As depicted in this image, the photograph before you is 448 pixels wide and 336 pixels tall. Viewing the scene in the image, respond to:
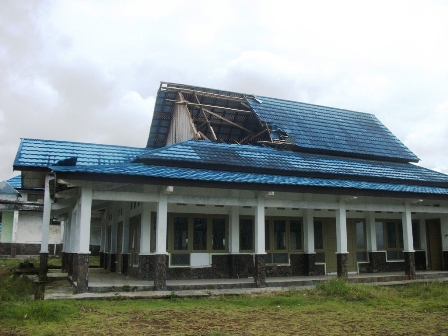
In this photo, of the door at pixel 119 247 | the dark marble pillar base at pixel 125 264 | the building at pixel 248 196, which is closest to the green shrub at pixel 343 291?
the building at pixel 248 196

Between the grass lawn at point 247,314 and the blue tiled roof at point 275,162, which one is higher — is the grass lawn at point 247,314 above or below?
below

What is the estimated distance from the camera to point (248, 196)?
→ 591 inches

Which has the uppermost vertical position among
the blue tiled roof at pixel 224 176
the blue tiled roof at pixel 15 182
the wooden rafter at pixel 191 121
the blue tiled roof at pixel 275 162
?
the wooden rafter at pixel 191 121

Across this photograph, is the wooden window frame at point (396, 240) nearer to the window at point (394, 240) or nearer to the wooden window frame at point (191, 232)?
the window at point (394, 240)

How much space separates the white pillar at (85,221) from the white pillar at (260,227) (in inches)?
193

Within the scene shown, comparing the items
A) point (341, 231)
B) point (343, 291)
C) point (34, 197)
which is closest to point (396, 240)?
point (341, 231)

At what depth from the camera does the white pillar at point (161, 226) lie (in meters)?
12.6

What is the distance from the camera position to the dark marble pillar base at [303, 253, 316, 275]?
645 inches

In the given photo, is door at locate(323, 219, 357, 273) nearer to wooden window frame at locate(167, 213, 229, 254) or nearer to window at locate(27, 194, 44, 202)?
wooden window frame at locate(167, 213, 229, 254)

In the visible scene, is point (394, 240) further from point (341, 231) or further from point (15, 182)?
point (15, 182)

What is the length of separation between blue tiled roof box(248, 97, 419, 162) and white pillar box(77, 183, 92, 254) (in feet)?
31.3

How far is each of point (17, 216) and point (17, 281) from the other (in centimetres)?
1944

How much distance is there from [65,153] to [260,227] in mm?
8046

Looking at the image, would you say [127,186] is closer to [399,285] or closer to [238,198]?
[238,198]
